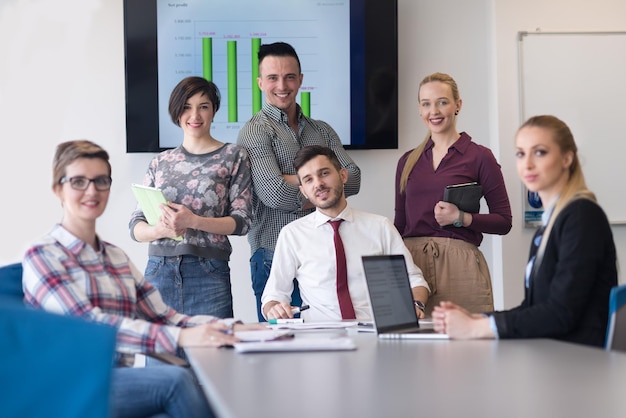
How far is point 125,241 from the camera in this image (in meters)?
4.86

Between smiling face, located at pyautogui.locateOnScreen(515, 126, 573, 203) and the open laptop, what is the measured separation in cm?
50

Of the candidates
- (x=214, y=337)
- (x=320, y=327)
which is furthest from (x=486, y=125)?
(x=214, y=337)

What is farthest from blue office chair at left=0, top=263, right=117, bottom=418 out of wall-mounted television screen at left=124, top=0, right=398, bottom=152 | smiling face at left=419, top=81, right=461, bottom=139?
wall-mounted television screen at left=124, top=0, right=398, bottom=152

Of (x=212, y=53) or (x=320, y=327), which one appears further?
(x=212, y=53)

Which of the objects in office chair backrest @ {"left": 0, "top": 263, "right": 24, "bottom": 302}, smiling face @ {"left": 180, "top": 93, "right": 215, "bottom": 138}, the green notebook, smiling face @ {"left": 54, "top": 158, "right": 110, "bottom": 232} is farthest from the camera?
smiling face @ {"left": 180, "top": 93, "right": 215, "bottom": 138}

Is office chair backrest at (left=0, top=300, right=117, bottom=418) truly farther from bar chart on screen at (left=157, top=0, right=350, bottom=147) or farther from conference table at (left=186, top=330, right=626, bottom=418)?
bar chart on screen at (left=157, top=0, right=350, bottom=147)

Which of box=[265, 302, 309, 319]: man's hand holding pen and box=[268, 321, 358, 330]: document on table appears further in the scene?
box=[265, 302, 309, 319]: man's hand holding pen

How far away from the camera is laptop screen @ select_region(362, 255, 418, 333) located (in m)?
2.58

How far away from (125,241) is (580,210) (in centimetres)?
310

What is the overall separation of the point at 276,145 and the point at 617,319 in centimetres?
196

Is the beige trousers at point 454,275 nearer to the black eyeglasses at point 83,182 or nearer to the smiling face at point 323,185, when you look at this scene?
the smiling face at point 323,185

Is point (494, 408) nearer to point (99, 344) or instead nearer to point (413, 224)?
point (99, 344)

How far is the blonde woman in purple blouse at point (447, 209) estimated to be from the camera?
3561 mm

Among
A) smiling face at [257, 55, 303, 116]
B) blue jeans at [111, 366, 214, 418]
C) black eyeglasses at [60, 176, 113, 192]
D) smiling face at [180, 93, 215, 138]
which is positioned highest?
smiling face at [257, 55, 303, 116]
